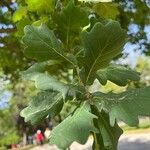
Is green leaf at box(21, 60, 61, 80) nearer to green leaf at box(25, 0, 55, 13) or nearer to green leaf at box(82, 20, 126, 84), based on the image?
green leaf at box(82, 20, 126, 84)

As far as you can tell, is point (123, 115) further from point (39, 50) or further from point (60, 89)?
point (39, 50)

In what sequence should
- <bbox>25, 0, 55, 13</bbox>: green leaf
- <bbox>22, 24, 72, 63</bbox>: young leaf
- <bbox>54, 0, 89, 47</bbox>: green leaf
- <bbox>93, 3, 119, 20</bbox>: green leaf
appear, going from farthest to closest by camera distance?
<bbox>93, 3, 119, 20</bbox>: green leaf
<bbox>25, 0, 55, 13</bbox>: green leaf
<bbox>54, 0, 89, 47</bbox>: green leaf
<bbox>22, 24, 72, 63</bbox>: young leaf

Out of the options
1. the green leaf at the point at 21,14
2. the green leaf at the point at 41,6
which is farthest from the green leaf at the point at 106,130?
the green leaf at the point at 21,14

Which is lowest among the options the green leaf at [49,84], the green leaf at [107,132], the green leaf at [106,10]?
the green leaf at [107,132]

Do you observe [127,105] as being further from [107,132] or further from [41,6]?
[41,6]

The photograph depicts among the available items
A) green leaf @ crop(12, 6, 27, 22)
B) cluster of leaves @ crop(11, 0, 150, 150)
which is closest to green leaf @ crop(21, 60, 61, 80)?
cluster of leaves @ crop(11, 0, 150, 150)

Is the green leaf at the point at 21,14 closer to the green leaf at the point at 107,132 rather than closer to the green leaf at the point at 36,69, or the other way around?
the green leaf at the point at 36,69
